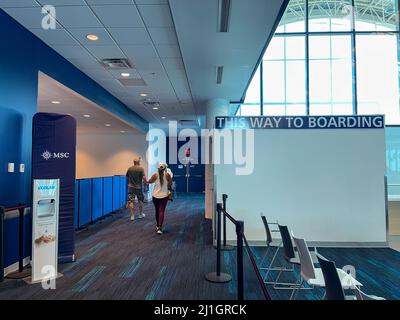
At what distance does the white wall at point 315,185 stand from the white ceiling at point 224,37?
1418mm

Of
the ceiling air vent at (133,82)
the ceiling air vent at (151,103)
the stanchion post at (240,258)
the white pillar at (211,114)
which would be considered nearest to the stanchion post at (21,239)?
the stanchion post at (240,258)

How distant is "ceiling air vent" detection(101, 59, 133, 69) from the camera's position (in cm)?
551

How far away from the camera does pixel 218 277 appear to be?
3.78m

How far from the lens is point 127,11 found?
3.85 metres

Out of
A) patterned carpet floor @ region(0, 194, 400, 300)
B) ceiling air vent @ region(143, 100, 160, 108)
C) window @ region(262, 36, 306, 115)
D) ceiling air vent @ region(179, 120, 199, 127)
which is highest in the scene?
window @ region(262, 36, 306, 115)

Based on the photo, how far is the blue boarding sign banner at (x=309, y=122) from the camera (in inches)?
215

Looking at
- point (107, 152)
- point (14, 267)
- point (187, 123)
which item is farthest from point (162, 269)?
point (107, 152)

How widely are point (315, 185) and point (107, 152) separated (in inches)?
382

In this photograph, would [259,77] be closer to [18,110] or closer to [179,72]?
[179,72]

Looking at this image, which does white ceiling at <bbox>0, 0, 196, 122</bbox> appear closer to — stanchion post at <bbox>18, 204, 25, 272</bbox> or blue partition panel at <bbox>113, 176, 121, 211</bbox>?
stanchion post at <bbox>18, 204, 25, 272</bbox>

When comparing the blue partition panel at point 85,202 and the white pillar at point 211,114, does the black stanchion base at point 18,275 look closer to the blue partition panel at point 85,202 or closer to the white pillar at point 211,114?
the blue partition panel at point 85,202

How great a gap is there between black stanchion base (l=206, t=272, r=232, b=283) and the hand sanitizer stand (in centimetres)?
192

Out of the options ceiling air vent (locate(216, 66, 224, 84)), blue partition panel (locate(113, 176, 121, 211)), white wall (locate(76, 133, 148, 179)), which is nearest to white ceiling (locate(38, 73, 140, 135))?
white wall (locate(76, 133, 148, 179))
